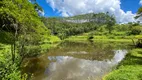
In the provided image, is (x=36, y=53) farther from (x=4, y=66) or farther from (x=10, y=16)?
(x=4, y=66)

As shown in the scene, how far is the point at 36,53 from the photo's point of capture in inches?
1361

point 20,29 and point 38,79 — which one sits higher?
point 20,29

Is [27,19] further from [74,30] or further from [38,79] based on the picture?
[74,30]

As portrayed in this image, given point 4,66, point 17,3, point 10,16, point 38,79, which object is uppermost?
point 17,3

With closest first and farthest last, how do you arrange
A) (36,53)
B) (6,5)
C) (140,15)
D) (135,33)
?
(6,5)
(140,15)
(36,53)
(135,33)

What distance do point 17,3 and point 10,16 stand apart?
5.13 feet

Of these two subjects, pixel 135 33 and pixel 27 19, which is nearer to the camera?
pixel 27 19

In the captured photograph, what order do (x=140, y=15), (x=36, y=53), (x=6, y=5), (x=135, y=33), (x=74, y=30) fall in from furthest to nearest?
1. (x=74, y=30)
2. (x=135, y=33)
3. (x=36, y=53)
4. (x=140, y=15)
5. (x=6, y=5)

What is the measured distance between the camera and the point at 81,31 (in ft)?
501

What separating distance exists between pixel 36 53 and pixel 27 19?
17532mm

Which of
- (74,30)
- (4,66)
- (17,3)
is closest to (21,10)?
(17,3)

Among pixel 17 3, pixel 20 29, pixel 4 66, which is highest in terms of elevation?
pixel 17 3

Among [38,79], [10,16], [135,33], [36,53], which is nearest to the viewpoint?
[10,16]

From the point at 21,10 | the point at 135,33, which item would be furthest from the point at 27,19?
the point at 135,33
